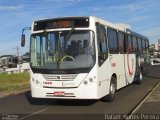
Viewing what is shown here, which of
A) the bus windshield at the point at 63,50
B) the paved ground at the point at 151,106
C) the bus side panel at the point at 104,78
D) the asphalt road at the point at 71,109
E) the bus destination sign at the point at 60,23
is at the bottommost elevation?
the asphalt road at the point at 71,109

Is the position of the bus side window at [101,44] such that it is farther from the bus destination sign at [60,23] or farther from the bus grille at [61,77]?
the bus grille at [61,77]

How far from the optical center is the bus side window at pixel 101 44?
1409 centimetres

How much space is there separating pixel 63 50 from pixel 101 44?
1.42 m

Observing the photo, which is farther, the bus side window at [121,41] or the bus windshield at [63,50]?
the bus side window at [121,41]

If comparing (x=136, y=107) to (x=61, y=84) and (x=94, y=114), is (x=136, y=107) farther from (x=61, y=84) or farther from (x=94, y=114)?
(x=61, y=84)

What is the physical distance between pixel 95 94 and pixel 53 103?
2.59m

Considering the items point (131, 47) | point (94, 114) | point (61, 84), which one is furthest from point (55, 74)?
point (131, 47)

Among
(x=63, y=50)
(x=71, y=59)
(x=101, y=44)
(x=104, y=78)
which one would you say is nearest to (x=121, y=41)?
(x=101, y=44)

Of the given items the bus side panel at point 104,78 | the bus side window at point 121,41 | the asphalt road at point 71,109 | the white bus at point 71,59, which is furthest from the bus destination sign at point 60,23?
the bus side window at point 121,41

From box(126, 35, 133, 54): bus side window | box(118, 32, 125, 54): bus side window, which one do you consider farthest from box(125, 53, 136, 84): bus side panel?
box(118, 32, 125, 54): bus side window

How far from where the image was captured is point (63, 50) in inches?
552

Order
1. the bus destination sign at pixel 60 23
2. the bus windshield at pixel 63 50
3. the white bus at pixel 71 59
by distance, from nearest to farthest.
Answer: the white bus at pixel 71 59, the bus windshield at pixel 63 50, the bus destination sign at pixel 60 23

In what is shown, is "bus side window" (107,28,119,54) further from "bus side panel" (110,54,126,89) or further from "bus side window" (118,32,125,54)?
"bus side window" (118,32,125,54)

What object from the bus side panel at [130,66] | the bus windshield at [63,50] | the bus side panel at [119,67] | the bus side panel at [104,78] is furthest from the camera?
the bus side panel at [130,66]
